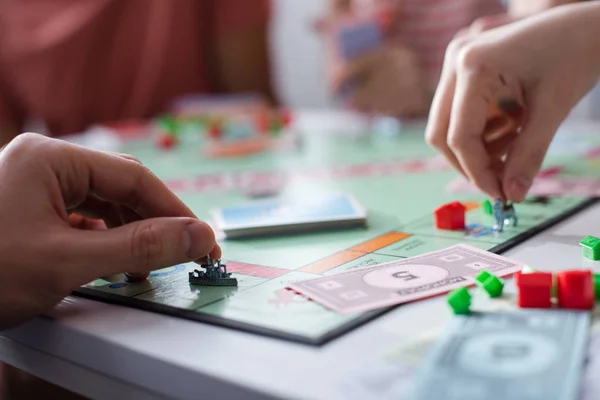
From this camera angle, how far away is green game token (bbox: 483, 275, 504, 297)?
1.61ft

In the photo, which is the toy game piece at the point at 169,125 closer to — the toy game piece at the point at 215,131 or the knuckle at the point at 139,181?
the toy game piece at the point at 215,131

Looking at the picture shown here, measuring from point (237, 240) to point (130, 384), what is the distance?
27cm

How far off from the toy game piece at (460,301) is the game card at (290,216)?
0.88 feet

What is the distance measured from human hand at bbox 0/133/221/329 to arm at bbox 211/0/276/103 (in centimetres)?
167

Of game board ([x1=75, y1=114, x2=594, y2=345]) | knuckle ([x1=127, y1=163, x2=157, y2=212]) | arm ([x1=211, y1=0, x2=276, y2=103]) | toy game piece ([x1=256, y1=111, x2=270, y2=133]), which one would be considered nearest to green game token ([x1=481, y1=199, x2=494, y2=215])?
game board ([x1=75, y1=114, x2=594, y2=345])

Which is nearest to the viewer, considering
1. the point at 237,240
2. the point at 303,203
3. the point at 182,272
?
the point at 182,272

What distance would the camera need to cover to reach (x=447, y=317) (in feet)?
1.53

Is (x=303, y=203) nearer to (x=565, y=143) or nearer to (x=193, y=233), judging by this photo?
(x=193, y=233)

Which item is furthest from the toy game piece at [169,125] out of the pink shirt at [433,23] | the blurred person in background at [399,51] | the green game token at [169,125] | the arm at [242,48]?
the arm at [242,48]

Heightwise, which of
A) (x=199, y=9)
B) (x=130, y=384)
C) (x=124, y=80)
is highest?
(x=199, y=9)

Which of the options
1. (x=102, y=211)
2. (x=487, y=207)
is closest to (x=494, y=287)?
(x=487, y=207)

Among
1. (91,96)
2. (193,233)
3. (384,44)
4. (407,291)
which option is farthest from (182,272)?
(91,96)

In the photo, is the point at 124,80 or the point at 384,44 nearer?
the point at 384,44

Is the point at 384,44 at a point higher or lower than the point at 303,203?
higher
